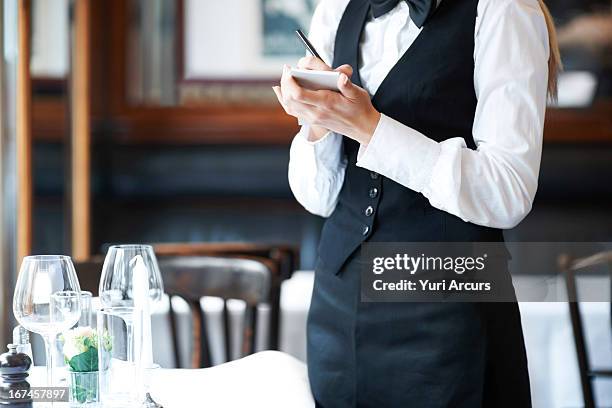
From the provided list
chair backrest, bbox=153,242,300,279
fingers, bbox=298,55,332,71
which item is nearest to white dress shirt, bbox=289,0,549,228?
fingers, bbox=298,55,332,71

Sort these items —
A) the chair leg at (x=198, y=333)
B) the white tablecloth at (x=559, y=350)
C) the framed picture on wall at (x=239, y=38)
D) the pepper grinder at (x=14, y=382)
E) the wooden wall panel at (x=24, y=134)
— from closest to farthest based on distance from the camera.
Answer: the pepper grinder at (x=14, y=382), the chair leg at (x=198, y=333), the white tablecloth at (x=559, y=350), the wooden wall panel at (x=24, y=134), the framed picture on wall at (x=239, y=38)

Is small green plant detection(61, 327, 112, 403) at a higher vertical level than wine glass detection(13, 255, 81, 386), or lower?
lower

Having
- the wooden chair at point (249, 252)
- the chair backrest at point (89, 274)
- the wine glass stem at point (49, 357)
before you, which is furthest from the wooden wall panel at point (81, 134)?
the wine glass stem at point (49, 357)

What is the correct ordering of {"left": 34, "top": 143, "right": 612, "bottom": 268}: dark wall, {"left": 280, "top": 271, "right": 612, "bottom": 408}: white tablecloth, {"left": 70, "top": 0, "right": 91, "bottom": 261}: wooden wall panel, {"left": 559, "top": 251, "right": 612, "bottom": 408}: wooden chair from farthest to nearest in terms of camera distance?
{"left": 34, "top": 143, "right": 612, "bottom": 268}: dark wall, {"left": 70, "top": 0, "right": 91, "bottom": 261}: wooden wall panel, {"left": 280, "top": 271, "right": 612, "bottom": 408}: white tablecloth, {"left": 559, "top": 251, "right": 612, "bottom": 408}: wooden chair

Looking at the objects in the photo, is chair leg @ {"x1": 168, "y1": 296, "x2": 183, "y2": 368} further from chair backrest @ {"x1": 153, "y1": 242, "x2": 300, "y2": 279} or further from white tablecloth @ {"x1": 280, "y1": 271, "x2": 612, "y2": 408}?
white tablecloth @ {"x1": 280, "y1": 271, "x2": 612, "y2": 408}

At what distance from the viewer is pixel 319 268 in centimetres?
152

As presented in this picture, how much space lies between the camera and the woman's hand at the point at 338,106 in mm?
1312

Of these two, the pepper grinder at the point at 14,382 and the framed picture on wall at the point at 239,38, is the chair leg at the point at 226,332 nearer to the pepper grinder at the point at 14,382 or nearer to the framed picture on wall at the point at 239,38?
the pepper grinder at the point at 14,382

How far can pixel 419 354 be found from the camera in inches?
54.6

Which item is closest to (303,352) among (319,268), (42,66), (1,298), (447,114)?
(1,298)

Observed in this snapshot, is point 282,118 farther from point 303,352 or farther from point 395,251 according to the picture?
point 395,251

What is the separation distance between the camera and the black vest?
1.41 meters

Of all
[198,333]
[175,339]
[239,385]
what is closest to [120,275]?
[239,385]

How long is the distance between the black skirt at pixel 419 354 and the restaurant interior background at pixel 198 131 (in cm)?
238
